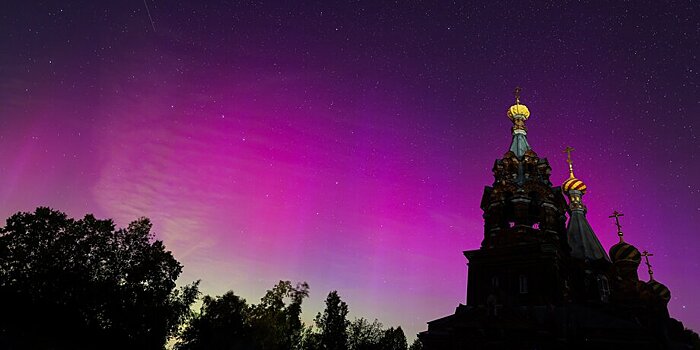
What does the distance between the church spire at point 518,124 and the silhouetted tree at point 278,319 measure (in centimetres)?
2721

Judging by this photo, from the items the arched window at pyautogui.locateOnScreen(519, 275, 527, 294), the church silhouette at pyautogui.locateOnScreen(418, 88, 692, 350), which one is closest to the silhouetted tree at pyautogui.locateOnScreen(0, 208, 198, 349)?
the church silhouette at pyautogui.locateOnScreen(418, 88, 692, 350)

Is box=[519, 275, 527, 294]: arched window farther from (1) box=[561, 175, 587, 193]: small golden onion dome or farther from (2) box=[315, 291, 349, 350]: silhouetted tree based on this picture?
(2) box=[315, 291, 349, 350]: silhouetted tree

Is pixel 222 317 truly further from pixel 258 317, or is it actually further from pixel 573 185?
pixel 573 185

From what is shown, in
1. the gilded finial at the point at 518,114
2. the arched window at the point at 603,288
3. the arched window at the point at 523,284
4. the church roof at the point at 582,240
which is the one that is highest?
the gilded finial at the point at 518,114

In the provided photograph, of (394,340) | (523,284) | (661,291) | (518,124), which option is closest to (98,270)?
(523,284)

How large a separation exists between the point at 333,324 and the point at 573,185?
33.7m

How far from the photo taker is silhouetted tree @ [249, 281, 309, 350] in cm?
4400

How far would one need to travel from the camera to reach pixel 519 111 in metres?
39.7

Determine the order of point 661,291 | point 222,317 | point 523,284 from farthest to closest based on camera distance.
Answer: point 222,317, point 661,291, point 523,284

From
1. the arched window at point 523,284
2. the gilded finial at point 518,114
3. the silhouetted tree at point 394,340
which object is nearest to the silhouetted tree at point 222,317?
the arched window at point 523,284

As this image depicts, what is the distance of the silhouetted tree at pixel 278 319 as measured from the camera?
44000 millimetres

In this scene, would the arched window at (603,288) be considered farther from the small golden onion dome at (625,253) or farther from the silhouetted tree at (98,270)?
the silhouetted tree at (98,270)

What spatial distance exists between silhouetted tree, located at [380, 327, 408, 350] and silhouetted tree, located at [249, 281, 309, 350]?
22.4 m

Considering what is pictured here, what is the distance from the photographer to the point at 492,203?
33.5 m
